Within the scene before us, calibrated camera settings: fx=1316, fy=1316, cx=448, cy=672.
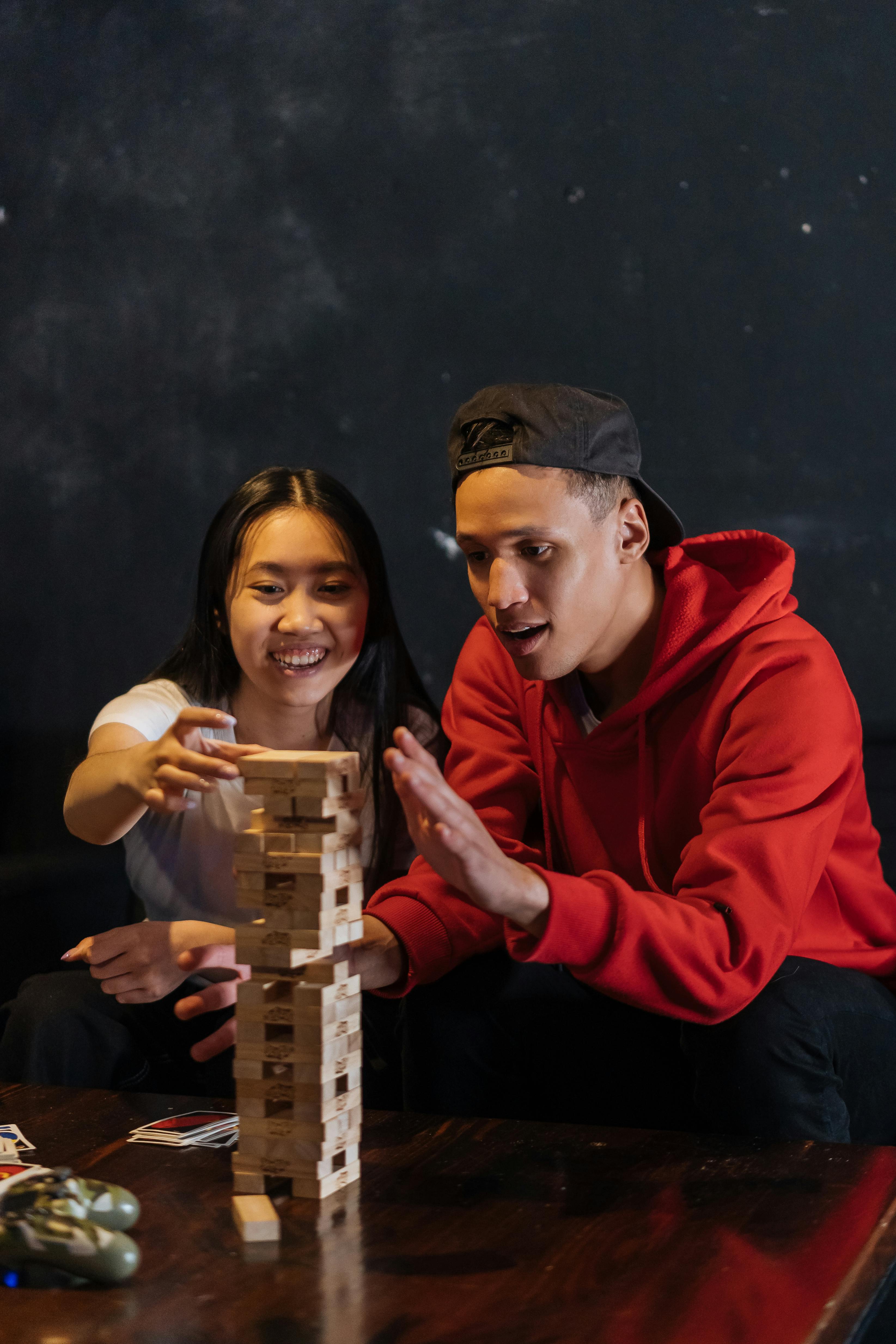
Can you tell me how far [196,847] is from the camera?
2014mm

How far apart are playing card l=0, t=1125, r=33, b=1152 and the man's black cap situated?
2.92 feet

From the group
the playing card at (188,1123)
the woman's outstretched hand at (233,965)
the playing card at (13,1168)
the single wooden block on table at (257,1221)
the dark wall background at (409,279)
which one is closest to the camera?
the single wooden block on table at (257,1221)

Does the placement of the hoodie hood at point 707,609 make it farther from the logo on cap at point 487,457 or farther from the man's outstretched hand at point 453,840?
the man's outstretched hand at point 453,840

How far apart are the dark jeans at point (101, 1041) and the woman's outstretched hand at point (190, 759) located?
0.48m

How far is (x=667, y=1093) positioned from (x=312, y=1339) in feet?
2.61

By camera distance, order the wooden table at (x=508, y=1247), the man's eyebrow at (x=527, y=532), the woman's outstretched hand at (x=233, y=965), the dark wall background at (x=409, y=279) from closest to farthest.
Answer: the wooden table at (x=508, y=1247)
the woman's outstretched hand at (x=233, y=965)
the man's eyebrow at (x=527, y=532)
the dark wall background at (x=409, y=279)

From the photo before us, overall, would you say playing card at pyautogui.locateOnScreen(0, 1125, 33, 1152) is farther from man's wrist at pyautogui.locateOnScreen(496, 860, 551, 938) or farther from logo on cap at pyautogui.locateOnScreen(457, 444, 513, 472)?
logo on cap at pyautogui.locateOnScreen(457, 444, 513, 472)

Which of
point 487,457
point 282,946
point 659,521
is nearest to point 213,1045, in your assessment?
point 282,946

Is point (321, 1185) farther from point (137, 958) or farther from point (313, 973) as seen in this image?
point (137, 958)

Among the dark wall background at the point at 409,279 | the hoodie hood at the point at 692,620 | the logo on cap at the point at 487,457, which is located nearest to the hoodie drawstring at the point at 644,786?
the hoodie hood at the point at 692,620

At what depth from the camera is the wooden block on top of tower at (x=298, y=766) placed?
3.84ft

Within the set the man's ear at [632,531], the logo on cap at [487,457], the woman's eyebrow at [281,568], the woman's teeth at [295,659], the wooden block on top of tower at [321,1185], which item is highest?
the logo on cap at [487,457]

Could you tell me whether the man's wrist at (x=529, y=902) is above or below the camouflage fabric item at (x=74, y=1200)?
above

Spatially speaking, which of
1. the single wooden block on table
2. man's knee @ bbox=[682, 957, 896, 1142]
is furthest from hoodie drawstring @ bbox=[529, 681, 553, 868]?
the single wooden block on table
